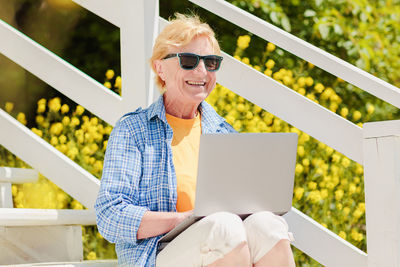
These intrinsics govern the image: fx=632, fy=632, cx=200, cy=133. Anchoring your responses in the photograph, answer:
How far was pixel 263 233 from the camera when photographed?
77.7 inches

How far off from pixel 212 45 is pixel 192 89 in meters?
0.19

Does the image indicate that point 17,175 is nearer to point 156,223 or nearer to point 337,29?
point 156,223

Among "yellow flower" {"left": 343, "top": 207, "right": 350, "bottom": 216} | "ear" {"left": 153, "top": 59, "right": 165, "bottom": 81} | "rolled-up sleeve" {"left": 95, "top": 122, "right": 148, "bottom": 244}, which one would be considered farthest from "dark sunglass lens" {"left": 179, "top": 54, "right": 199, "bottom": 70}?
"yellow flower" {"left": 343, "top": 207, "right": 350, "bottom": 216}

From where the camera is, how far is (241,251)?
1.92m

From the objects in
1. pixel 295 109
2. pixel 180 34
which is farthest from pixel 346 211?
pixel 180 34

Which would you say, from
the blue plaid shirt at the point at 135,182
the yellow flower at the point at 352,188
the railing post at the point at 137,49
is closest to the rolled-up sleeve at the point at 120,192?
the blue plaid shirt at the point at 135,182

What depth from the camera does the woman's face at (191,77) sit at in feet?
7.91

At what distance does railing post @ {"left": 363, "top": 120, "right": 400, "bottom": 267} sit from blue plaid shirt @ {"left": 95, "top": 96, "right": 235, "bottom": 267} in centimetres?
69

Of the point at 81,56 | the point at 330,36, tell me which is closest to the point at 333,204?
the point at 330,36

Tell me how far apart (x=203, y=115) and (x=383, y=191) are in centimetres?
78

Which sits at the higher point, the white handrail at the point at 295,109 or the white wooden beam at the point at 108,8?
the white wooden beam at the point at 108,8

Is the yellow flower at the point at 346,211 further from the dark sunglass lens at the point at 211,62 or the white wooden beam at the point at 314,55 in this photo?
the dark sunglass lens at the point at 211,62

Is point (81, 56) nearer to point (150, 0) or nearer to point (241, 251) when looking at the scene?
point (150, 0)

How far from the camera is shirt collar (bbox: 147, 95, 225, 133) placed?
2385 millimetres
